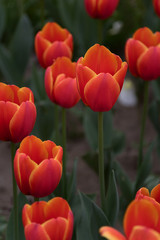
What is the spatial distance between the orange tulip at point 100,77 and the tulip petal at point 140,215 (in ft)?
1.20

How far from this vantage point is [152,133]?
2.67 meters

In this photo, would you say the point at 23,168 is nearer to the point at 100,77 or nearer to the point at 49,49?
the point at 100,77

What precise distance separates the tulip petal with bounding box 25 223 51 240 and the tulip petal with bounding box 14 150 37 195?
19 cm

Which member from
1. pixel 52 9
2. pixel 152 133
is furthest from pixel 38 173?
pixel 52 9

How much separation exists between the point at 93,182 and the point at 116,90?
1272 mm

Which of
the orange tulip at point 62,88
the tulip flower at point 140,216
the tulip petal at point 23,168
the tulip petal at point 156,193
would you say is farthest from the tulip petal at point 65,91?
the tulip flower at point 140,216

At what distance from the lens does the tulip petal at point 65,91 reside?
4.42ft

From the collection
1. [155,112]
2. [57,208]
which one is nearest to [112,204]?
[57,208]

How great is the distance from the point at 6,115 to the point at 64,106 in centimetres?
28

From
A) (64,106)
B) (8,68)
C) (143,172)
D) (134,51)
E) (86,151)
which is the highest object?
(134,51)

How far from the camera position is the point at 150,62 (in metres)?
1.46

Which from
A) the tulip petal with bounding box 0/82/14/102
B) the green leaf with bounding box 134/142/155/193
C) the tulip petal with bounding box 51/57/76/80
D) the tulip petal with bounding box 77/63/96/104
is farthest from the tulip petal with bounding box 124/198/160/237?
the green leaf with bounding box 134/142/155/193

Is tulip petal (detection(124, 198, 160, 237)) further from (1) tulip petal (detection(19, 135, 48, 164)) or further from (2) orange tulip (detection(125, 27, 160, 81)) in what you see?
(2) orange tulip (detection(125, 27, 160, 81))

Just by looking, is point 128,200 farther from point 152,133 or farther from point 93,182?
point 152,133
